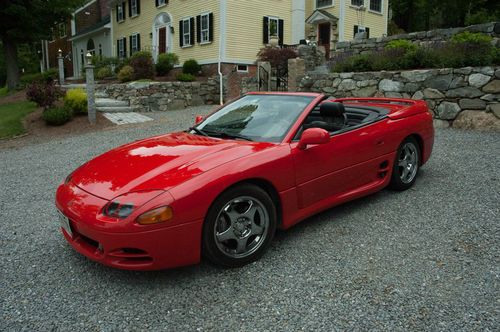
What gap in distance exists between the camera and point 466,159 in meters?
6.75

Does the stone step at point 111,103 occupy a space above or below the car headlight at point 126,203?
above

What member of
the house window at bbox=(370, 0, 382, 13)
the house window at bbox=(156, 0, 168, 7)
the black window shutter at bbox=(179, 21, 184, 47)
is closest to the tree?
the house window at bbox=(156, 0, 168, 7)

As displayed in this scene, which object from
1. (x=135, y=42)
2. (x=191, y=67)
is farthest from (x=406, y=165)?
(x=135, y=42)

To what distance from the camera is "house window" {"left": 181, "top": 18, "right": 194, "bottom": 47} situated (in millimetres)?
22203

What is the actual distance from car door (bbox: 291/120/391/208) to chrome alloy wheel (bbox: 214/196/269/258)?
1.61ft

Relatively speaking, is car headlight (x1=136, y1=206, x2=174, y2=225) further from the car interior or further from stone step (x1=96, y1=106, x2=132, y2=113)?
stone step (x1=96, y1=106, x2=132, y2=113)

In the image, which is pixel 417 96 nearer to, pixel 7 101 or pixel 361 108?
pixel 361 108

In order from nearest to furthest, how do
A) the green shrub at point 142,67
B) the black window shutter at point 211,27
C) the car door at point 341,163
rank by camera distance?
the car door at point 341,163 < the green shrub at point 142,67 < the black window shutter at point 211,27

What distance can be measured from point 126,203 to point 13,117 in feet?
41.2

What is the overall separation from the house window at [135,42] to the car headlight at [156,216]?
2579cm

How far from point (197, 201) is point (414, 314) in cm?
162

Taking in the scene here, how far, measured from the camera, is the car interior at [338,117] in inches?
167

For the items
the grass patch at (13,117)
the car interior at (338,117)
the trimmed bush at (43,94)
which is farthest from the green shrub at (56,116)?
the car interior at (338,117)

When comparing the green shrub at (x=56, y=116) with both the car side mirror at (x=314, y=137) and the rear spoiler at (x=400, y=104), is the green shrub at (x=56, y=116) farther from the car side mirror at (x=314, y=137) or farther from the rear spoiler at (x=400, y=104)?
the car side mirror at (x=314, y=137)
